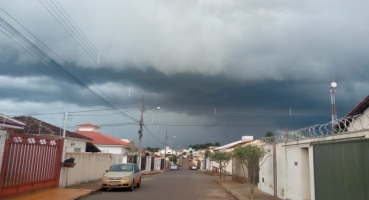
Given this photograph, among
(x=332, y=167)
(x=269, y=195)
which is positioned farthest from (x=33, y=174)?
(x=332, y=167)

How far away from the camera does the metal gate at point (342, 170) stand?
7.92m

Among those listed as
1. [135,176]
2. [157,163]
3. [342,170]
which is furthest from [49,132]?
[157,163]

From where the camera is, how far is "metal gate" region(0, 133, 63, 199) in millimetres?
13521

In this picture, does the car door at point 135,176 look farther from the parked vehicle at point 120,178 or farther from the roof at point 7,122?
the roof at point 7,122

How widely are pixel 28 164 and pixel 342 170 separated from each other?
13.2 meters

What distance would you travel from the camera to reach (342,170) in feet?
29.5

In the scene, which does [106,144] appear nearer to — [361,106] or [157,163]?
[157,163]

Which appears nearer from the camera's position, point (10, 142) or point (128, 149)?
point (10, 142)

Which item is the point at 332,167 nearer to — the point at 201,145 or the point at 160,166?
the point at 160,166

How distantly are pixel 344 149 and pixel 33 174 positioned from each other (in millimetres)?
13613

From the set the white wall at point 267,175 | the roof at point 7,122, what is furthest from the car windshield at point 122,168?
the white wall at point 267,175

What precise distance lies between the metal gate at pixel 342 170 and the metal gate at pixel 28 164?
1190 cm

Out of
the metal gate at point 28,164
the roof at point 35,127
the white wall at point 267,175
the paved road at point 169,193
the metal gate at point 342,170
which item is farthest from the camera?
the roof at point 35,127

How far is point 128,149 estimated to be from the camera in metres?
48.5
